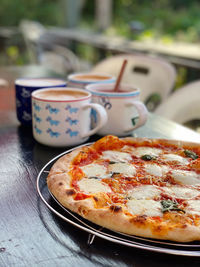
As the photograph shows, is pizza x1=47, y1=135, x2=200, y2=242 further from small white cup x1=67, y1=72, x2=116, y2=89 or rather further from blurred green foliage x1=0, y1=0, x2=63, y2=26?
blurred green foliage x1=0, y1=0, x2=63, y2=26

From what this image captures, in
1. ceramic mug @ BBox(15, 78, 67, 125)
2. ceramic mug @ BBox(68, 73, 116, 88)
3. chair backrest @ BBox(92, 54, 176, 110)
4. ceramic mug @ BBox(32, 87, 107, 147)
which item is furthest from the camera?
chair backrest @ BBox(92, 54, 176, 110)

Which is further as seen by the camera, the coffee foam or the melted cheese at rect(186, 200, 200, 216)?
the coffee foam

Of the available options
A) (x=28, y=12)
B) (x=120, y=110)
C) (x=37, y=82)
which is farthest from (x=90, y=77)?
(x=28, y=12)

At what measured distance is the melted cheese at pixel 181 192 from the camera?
2.30 feet

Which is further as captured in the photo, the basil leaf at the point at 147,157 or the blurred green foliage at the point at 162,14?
the blurred green foliage at the point at 162,14

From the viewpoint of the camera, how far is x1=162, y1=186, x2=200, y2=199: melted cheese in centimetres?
70

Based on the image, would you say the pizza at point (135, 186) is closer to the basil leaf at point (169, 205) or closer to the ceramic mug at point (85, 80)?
the basil leaf at point (169, 205)

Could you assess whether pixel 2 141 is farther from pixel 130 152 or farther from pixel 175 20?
pixel 175 20

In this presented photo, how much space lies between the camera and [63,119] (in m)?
0.96

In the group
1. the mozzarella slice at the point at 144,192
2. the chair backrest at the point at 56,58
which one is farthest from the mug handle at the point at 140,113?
the chair backrest at the point at 56,58

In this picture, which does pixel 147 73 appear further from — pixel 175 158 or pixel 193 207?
pixel 193 207

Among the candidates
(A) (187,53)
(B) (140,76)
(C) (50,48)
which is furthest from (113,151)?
(C) (50,48)

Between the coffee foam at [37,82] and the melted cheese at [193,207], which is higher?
the coffee foam at [37,82]

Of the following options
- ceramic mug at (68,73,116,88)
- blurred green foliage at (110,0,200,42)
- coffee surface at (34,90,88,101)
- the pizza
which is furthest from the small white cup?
blurred green foliage at (110,0,200,42)
